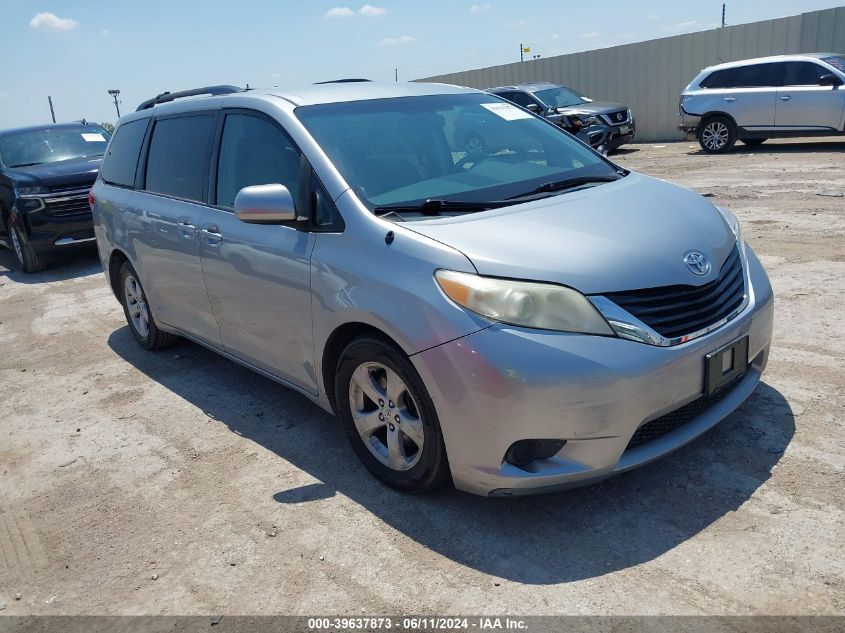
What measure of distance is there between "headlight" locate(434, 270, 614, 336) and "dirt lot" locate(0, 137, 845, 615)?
880 millimetres

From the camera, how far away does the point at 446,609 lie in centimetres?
268

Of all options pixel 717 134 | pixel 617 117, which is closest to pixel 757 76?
pixel 717 134

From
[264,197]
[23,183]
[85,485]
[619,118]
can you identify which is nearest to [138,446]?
[85,485]

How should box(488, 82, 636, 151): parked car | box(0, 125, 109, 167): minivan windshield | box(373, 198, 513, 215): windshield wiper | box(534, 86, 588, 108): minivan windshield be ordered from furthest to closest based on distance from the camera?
box(534, 86, 588, 108): minivan windshield
box(488, 82, 636, 151): parked car
box(0, 125, 109, 167): minivan windshield
box(373, 198, 513, 215): windshield wiper

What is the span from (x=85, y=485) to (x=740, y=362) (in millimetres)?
3344

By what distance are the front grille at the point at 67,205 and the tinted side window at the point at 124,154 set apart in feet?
13.2

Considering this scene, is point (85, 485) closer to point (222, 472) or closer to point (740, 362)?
point (222, 472)

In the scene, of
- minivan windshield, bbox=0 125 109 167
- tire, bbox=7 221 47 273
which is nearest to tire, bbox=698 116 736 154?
minivan windshield, bbox=0 125 109 167

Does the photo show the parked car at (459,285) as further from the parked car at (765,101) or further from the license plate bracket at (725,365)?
the parked car at (765,101)

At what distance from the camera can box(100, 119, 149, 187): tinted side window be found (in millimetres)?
5578

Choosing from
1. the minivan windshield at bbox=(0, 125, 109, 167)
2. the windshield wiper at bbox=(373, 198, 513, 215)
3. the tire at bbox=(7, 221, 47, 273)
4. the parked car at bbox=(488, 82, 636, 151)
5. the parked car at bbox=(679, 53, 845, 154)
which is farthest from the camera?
the parked car at bbox=(488, 82, 636, 151)

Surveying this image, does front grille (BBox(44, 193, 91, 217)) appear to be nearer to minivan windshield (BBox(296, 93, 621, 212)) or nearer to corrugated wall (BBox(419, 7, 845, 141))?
minivan windshield (BBox(296, 93, 621, 212))

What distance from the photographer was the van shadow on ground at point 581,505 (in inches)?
114

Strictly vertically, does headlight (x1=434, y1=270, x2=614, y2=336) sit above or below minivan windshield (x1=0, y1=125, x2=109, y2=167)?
below
